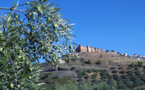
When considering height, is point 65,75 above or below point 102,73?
below

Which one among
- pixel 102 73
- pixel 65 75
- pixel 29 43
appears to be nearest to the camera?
pixel 29 43

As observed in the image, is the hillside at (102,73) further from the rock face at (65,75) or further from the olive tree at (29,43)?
the olive tree at (29,43)

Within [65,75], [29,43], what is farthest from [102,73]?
[29,43]

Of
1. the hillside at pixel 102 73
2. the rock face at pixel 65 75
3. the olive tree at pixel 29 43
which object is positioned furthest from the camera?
the rock face at pixel 65 75

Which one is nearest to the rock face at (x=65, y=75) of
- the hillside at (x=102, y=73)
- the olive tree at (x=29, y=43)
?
the hillside at (x=102, y=73)

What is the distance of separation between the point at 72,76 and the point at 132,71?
17936mm

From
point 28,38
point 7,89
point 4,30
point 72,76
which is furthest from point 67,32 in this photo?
point 72,76

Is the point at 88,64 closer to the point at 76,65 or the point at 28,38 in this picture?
the point at 76,65

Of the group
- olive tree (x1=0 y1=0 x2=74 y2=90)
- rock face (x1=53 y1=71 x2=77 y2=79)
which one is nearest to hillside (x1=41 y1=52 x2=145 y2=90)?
rock face (x1=53 y1=71 x2=77 y2=79)

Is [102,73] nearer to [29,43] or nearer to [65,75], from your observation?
[65,75]

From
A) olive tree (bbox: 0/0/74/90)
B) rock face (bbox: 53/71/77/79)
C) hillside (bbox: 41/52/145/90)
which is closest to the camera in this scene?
olive tree (bbox: 0/0/74/90)

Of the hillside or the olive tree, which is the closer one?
the olive tree

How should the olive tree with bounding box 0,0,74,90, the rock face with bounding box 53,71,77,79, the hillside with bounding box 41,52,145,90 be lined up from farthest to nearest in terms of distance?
the rock face with bounding box 53,71,77,79, the hillside with bounding box 41,52,145,90, the olive tree with bounding box 0,0,74,90

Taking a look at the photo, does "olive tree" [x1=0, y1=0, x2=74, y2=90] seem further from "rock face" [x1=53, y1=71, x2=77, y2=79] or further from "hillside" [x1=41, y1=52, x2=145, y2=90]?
"rock face" [x1=53, y1=71, x2=77, y2=79]
